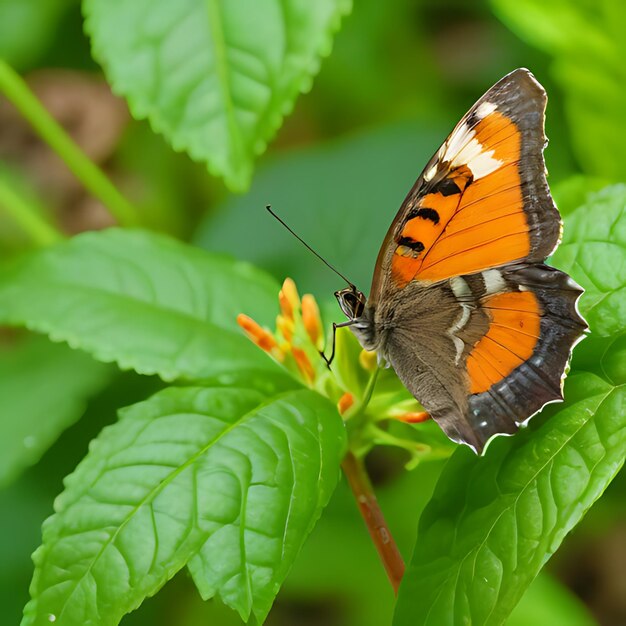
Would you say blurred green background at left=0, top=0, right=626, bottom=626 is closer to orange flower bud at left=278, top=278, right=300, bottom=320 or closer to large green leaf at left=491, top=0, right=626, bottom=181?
large green leaf at left=491, top=0, right=626, bottom=181

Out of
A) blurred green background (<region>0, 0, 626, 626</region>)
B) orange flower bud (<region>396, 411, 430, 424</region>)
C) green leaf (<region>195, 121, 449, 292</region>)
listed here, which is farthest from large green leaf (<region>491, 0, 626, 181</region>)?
orange flower bud (<region>396, 411, 430, 424</region>)

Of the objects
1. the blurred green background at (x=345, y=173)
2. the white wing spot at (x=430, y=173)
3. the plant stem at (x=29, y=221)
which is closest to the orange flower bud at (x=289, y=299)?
the white wing spot at (x=430, y=173)

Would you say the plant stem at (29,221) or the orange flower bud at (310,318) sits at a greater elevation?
the plant stem at (29,221)

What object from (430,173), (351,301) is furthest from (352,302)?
(430,173)

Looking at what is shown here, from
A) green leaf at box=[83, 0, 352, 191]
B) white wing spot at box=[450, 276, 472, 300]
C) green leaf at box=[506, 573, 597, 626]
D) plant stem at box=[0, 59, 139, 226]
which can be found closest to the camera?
white wing spot at box=[450, 276, 472, 300]

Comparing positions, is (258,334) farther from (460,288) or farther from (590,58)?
(590,58)

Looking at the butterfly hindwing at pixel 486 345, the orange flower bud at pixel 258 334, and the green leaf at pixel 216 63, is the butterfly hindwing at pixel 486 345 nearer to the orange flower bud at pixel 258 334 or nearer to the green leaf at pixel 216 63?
the orange flower bud at pixel 258 334
